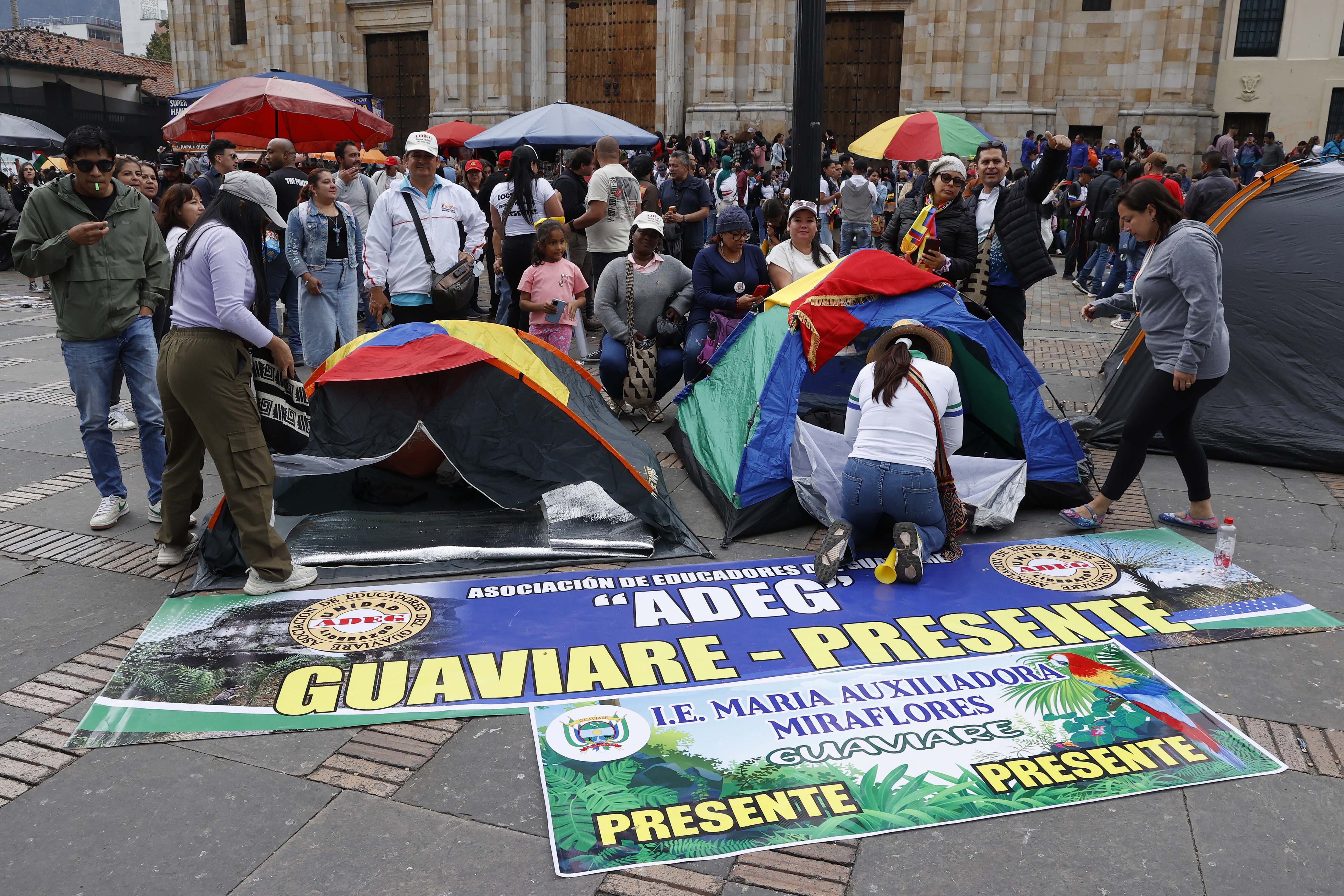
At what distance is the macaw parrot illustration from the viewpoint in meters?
3.60

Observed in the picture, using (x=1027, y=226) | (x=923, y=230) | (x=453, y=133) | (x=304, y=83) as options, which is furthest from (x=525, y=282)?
(x=453, y=133)

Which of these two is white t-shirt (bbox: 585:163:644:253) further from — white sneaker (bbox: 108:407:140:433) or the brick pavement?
the brick pavement

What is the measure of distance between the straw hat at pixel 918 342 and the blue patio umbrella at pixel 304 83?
852 cm

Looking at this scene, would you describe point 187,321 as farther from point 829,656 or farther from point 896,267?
point 896,267

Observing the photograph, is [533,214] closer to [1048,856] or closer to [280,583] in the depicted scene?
Answer: [280,583]

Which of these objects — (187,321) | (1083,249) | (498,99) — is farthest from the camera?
(498,99)

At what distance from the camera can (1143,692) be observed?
154 inches

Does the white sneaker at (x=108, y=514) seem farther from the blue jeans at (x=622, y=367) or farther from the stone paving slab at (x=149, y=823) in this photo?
the blue jeans at (x=622, y=367)

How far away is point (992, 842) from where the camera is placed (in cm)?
308

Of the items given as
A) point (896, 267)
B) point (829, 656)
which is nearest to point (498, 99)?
point (896, 267)

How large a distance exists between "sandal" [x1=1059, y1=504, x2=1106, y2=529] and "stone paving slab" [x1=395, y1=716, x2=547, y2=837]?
11.3ft

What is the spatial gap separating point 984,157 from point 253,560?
18.6 feet

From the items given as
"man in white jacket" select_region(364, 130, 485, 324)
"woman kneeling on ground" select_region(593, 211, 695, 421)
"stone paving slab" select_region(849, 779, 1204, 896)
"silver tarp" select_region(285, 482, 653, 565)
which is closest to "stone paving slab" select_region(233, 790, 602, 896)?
"stone paving slab" select_region(849, 779, 1204, 896)

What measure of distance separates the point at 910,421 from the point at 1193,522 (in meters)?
2.02
